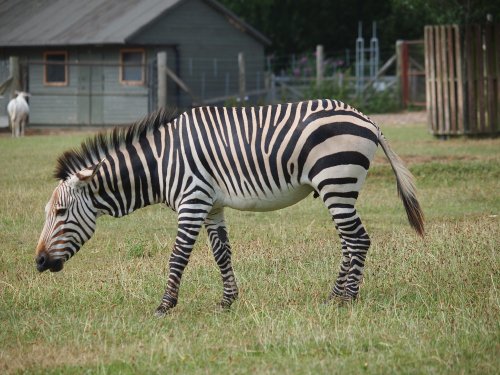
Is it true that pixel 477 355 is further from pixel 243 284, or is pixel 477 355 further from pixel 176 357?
pixel 243 284

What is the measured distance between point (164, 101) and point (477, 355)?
25.1 m

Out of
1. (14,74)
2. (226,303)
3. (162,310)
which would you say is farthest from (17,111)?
(162,310)

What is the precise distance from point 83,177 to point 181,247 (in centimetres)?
94

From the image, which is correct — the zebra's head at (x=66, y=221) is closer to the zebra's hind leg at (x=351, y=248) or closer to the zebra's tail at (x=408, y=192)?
the zebra's hind leg at (x=351, y=248)

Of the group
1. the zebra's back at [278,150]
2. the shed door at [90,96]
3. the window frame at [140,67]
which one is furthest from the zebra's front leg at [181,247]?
the shed door at [90,96]

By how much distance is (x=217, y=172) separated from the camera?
8000 millimetres

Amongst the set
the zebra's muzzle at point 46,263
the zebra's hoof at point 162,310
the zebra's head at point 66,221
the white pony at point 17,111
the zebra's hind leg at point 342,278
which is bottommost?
the zebra's hoof at point 162,310

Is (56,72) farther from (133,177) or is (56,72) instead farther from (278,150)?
(278,150)

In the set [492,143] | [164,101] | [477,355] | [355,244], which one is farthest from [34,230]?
[164,101]

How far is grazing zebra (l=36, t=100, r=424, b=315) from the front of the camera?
7879 millimetres

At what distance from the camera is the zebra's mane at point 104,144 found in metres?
8.16

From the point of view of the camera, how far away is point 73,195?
8.02m

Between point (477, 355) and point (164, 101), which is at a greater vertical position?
point (164, 101)

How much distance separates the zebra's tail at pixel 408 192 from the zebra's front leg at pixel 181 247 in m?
1.68
